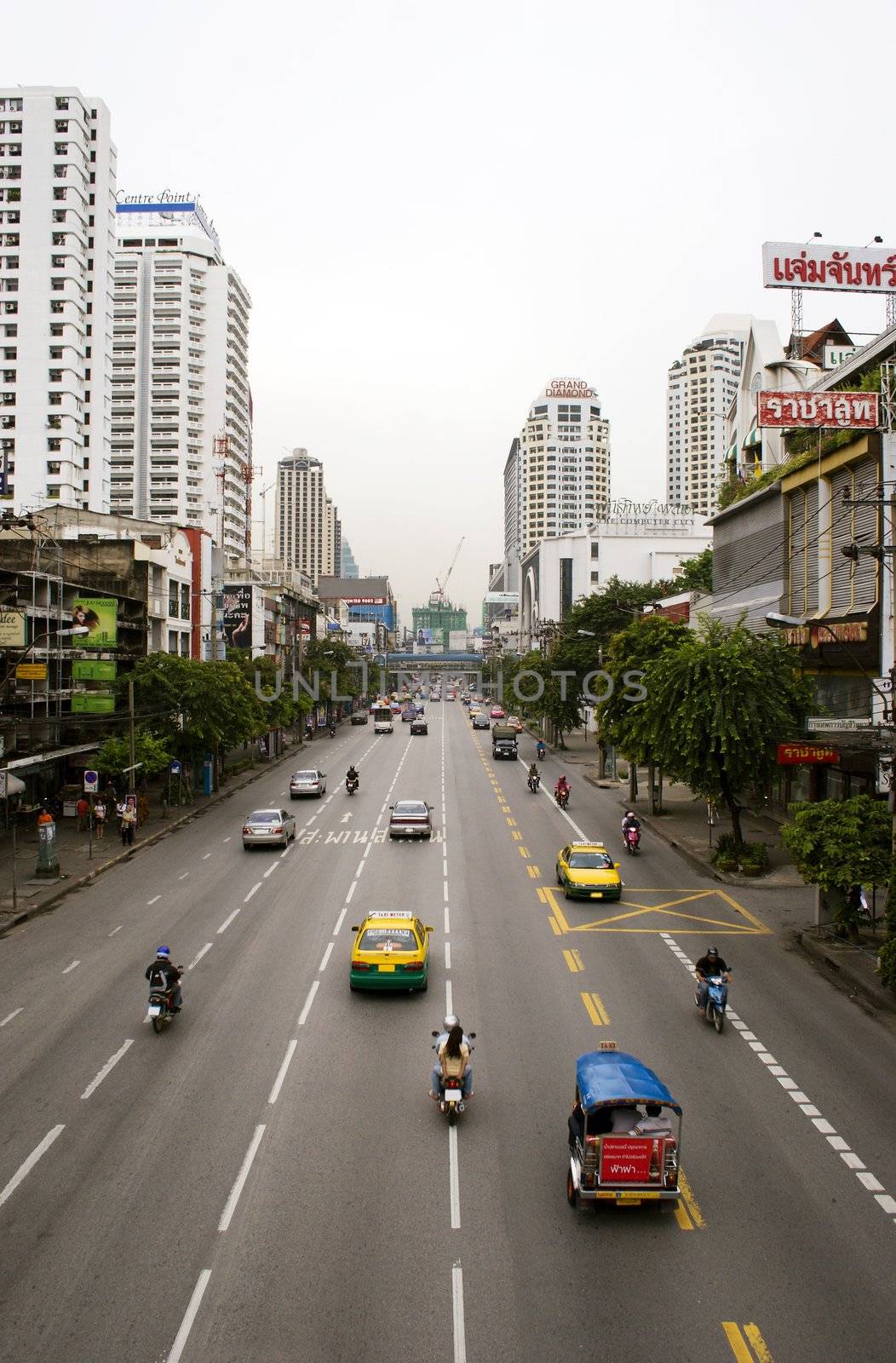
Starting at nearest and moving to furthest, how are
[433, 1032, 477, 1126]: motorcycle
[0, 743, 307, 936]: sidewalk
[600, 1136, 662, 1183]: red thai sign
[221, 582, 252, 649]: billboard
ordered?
1. [600, 1136, 662, 1183]: red thai sign
2. [433, 1032, 477, 1126]: motorcycle
3. [0, 743, 307, 936]: sidewalk
4. [221, 582, 252, 649]: billboard

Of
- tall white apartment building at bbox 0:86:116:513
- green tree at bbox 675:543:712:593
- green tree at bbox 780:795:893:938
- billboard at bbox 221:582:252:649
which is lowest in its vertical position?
green tree at bbox 780:795:893:938

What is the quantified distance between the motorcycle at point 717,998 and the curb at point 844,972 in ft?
11.9

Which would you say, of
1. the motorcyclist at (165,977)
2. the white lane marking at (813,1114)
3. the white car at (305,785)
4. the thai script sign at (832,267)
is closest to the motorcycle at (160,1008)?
the motorcyclist at (165,977)

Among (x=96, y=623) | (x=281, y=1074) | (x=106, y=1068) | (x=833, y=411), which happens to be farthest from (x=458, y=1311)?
(x=96, y=623)

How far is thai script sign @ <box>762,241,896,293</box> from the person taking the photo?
43312mm

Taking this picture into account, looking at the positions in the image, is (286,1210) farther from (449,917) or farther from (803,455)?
(803,455)

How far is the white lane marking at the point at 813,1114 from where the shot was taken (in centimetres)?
1229

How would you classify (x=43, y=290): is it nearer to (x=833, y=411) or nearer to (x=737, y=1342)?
(x=833, y=411)

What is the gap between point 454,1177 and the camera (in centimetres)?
1222

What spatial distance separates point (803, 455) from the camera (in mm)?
35094

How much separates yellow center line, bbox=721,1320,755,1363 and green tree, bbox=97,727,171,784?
32.6 meters

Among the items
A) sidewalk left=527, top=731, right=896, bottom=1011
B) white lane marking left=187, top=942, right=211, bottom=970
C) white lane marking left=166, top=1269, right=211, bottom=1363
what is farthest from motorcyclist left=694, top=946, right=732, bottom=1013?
white lane marking left=187, top=942, right=211, bottom=970

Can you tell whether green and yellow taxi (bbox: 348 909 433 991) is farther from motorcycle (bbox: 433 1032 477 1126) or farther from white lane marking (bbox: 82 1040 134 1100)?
motorcycle (bbox: 433 1032 477 1126)

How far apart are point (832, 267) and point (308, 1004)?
39.6 metres
